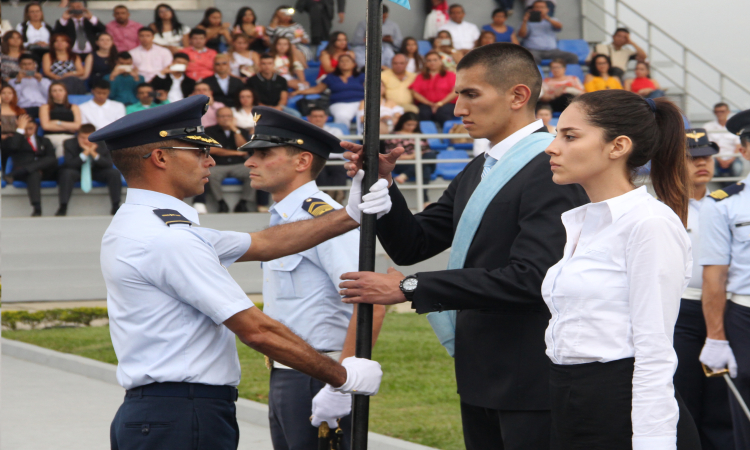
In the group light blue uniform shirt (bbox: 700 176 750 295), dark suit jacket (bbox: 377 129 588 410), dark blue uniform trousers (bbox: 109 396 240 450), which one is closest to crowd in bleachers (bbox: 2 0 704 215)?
light blue uniform shirt (bbox: 700 176 750 295)

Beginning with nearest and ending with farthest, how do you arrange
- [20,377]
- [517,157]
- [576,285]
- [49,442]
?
1. [576,285]
2. [517,157]
3. [49,442]
4. [20,377]

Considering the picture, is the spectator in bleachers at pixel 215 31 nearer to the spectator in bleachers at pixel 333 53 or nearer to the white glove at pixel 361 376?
the spectator in bleachers at pixel 333 53

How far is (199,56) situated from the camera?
13.3 meters

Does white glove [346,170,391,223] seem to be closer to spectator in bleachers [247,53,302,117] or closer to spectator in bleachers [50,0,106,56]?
spectator in bleachers [247,53,302,117]

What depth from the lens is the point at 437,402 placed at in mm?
6309

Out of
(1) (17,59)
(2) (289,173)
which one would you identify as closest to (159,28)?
(1) (17,59)

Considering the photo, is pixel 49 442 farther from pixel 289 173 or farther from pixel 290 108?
pixel 290 108

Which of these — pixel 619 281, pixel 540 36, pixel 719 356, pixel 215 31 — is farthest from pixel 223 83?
pixel 619 281

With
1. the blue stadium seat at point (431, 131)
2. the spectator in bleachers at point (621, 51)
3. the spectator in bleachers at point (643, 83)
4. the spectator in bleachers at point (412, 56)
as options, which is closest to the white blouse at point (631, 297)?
the blue stadium seat at point (431, 131)

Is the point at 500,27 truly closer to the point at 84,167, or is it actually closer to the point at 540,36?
the point at 540,36

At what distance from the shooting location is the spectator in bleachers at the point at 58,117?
11836mm

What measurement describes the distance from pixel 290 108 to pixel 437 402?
25.3ft

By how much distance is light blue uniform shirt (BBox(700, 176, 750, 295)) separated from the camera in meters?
4.23

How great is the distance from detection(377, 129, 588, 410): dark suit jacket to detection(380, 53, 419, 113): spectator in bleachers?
10.8 metres
